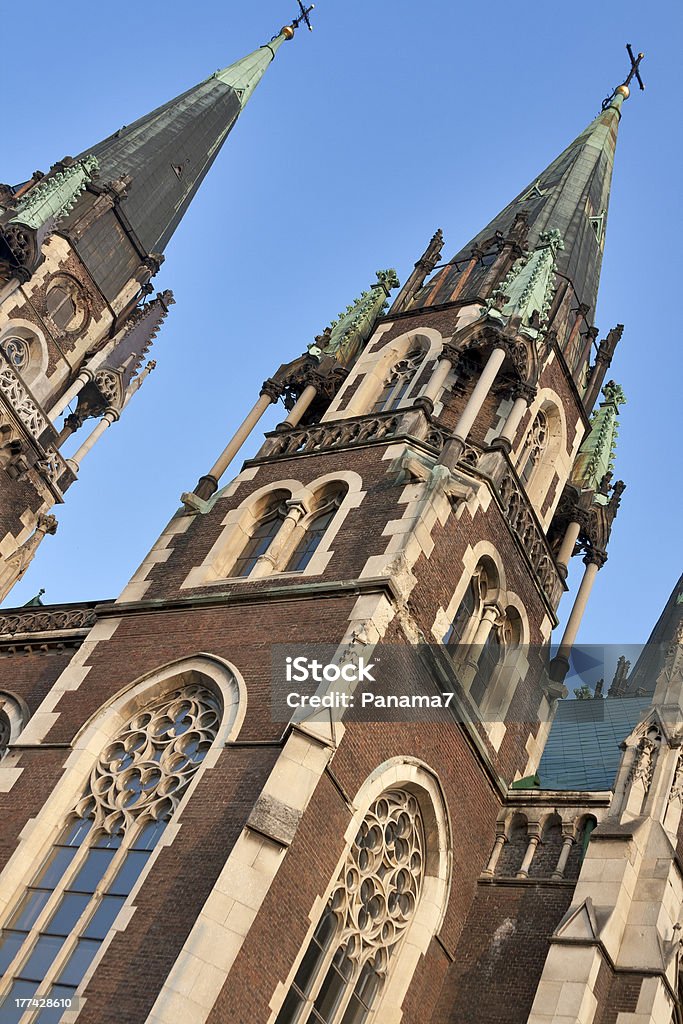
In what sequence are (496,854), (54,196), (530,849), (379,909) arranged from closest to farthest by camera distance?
(379,909) → (530,849) → (496,854) → (54,196)

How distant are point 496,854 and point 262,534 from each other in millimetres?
5942

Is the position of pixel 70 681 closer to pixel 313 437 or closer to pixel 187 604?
pixel 187 604

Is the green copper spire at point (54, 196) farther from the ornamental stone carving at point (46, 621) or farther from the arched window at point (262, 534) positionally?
the arched window at point (262, 534)

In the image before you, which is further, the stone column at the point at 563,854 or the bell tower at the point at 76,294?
the bell tower at the point at 76,294

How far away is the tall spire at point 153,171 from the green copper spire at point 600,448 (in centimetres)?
1429

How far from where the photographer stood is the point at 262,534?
67.6 ft

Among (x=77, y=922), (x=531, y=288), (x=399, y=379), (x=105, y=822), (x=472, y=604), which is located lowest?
(x=77, y=922)

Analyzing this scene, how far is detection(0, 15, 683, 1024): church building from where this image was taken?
50.5ft

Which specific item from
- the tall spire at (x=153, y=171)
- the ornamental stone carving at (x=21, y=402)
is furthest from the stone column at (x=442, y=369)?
the tall spire at (x=153, y=171)

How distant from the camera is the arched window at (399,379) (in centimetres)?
2356

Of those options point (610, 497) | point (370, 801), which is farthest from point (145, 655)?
point (610, 497)

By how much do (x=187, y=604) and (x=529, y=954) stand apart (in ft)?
22.1

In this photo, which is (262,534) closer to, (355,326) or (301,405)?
(301,405)

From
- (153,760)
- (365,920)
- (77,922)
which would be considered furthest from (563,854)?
(77,922)
